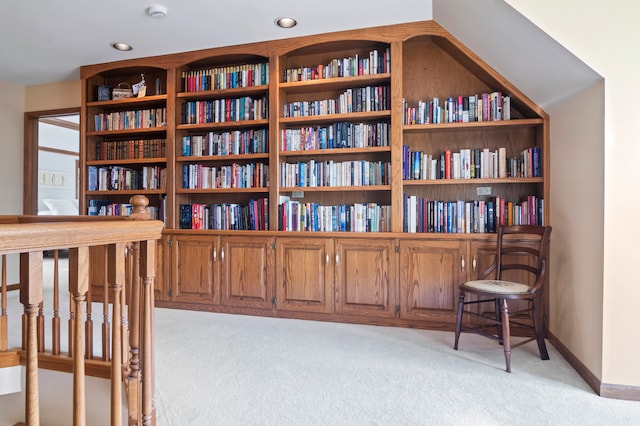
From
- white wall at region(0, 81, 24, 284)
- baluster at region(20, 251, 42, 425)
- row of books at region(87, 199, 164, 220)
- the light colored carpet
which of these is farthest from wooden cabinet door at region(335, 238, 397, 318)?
white wall at region(0, 81, 24, 284)

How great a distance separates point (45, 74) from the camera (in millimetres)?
4230

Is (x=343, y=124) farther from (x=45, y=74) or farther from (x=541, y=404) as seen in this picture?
(x=45, y=74)

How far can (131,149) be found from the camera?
12.9ft

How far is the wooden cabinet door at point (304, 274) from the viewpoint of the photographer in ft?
10.6

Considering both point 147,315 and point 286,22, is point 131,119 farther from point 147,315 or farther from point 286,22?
point 147,315

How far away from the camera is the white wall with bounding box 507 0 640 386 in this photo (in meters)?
1.93

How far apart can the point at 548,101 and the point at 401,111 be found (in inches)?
41.4

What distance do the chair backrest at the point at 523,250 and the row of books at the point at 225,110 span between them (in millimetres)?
2324

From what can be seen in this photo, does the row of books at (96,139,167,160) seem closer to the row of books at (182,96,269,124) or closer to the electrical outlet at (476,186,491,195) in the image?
the row of books at (182,96,269,124)

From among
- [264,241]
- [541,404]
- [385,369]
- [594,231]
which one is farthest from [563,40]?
[264,241]

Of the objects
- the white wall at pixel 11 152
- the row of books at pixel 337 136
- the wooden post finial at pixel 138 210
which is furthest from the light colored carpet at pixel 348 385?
the white wall at pixel 11 152

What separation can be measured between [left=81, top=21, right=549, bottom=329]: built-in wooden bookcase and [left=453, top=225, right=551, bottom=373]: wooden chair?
0.54 feet

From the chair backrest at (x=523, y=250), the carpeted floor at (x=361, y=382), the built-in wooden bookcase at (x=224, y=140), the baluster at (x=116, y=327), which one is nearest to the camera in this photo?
the baluster at (x=116, y=327)

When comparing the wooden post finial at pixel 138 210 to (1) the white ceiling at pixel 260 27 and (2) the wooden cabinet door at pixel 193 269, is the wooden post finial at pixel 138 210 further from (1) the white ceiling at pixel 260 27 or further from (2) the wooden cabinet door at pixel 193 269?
(2) the wooden cabinet door at pixel 193 269
